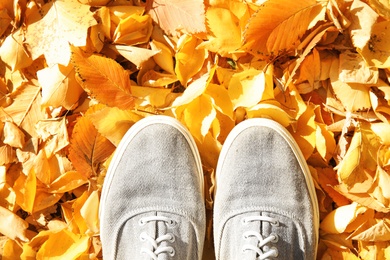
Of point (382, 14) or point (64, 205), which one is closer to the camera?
point (382, 14)

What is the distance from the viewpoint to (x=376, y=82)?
1032 millimetres

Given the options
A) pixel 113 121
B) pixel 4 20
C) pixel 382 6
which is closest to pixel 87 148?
pixel 113 121

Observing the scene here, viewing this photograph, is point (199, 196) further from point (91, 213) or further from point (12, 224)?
point (12, 224)

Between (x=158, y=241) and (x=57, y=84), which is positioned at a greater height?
(x=57, y=84)

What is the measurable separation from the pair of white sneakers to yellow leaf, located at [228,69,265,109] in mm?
63

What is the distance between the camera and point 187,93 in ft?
3.54

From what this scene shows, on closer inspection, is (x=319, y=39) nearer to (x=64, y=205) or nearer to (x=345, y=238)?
(x=345, y=238)

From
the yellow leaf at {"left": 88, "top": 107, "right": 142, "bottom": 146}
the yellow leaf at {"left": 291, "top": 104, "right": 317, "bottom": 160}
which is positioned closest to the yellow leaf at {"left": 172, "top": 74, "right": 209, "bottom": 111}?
the yellow leaf at {"left": 88, "top": 107, "right": 142, "bottom": 146}

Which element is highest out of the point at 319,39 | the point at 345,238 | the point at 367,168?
the point at 319,39

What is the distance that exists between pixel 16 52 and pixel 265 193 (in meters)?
0.61

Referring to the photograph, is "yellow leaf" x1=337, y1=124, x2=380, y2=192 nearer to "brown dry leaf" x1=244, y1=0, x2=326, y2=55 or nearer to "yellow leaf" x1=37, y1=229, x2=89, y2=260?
"brown dry leaf" x1=244, y1=0, x2=326, y2=55

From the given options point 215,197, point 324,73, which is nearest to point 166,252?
point 215,197

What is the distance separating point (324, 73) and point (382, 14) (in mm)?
155

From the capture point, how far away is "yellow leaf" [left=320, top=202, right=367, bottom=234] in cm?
107
